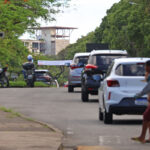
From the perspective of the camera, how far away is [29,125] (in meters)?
16.8

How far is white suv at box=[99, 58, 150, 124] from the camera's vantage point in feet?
57.2

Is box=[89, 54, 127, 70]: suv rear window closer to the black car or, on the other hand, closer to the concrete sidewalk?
the black car

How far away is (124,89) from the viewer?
57.7 ft

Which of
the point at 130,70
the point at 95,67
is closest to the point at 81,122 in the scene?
the point at 130,70

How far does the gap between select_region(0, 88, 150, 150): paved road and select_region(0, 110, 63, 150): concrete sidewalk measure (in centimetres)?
37

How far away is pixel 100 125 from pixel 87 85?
10356mm

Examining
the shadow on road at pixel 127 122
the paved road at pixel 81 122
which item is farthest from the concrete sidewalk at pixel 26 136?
the shadow on road at pixel 127 122

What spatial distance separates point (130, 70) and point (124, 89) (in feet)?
1.79

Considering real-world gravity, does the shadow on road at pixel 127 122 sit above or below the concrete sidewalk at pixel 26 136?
below

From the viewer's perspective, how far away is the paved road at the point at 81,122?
13883mm

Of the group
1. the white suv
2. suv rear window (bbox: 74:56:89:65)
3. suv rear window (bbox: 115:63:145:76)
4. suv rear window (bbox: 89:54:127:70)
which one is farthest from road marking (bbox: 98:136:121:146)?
suv rear window (bbox: 74:56:89:65)

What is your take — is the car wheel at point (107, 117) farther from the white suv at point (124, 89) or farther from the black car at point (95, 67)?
the black car at point (95, 67)

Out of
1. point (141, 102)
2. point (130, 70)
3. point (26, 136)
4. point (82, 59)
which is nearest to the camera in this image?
point (26, 136)

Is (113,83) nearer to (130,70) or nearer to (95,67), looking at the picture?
(130,70)
